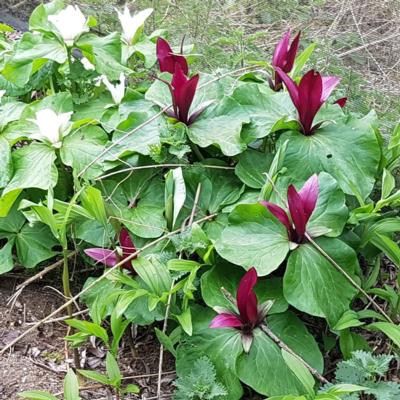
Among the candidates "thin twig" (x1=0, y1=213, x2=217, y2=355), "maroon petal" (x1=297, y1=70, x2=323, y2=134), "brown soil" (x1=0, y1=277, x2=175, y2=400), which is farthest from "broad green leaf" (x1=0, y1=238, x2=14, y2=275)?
"maroon petal" (x1=297, y1=70, x2=323, y2=134)

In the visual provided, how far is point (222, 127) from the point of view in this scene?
1.48 meters

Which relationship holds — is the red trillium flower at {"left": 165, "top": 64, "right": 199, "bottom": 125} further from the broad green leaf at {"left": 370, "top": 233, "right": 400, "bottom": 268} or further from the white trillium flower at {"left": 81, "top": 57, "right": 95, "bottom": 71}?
the broad green leaf at {"left": 370, "top": 233, "right": 400, "bottom": 268}

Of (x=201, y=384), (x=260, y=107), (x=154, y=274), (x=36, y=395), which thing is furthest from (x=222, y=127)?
(x=36, y=395)

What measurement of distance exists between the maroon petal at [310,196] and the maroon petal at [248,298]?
0.66 ft

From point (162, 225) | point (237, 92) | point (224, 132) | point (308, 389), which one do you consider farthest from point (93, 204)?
point (308, 389)

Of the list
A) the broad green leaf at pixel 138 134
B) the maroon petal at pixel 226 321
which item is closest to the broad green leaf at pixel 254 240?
the maroon petal at pixel 226 321

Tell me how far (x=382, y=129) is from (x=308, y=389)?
3.73 ft

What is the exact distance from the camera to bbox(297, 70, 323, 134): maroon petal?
140 centimetres

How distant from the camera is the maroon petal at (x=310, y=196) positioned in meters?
1.27

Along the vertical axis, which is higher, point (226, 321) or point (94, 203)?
point (94, 203)

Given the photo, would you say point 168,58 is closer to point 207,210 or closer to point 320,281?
point 207,210

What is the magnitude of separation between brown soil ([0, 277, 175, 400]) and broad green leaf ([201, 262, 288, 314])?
0.23 metres

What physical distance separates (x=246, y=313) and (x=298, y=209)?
0.83 feet

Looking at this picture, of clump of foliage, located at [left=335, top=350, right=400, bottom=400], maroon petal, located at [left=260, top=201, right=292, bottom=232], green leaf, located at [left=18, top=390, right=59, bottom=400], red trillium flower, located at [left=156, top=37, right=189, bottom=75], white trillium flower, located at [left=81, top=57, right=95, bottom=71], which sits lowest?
green leaf, located at [left=18, top=390, right=59, bottom=400]
